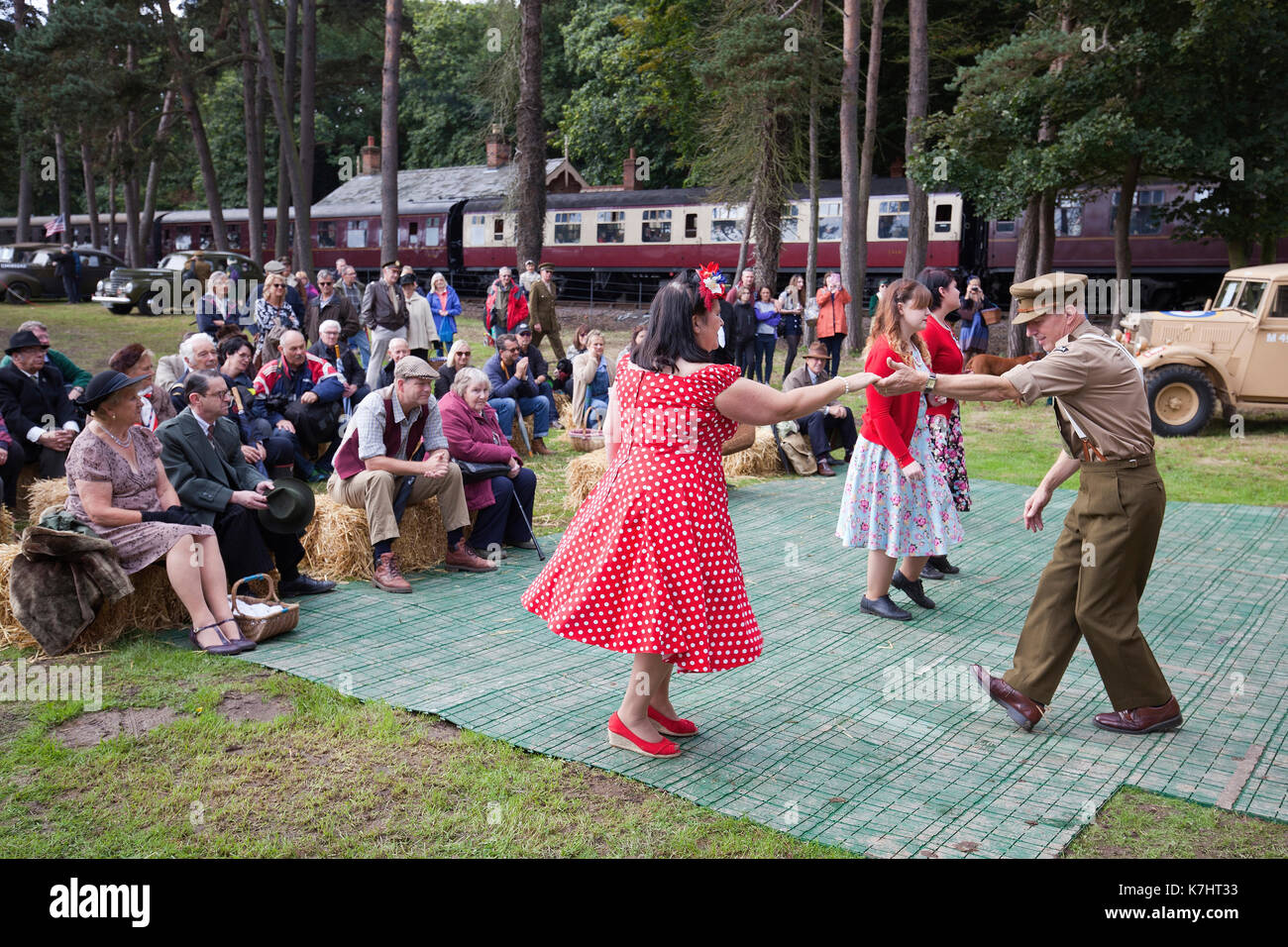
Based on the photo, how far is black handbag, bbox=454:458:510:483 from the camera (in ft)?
24.8

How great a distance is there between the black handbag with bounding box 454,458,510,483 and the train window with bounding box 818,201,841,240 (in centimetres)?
2224

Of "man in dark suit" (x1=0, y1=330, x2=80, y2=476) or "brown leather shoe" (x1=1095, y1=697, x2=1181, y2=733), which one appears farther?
"man in dark suit" (x1=0, y1=330, x2=80, y2=476)

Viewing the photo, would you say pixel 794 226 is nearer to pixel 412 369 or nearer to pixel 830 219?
pixel 830 219

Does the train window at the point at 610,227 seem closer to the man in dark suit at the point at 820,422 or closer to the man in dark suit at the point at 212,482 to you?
the man in dark suit at the point at 820,422

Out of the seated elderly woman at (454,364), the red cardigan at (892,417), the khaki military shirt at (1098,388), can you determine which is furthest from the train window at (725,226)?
the khaki military shirt at (1098,388)

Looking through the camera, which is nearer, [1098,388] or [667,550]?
[667,550]

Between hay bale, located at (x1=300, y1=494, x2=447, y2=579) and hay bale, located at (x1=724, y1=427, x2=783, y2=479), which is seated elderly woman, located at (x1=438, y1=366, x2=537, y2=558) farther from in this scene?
hay bale, located at (x1=724, y1=427, x2=783, y2=479)

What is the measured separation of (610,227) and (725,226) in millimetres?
4206

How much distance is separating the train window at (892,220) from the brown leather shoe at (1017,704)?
23765 mm

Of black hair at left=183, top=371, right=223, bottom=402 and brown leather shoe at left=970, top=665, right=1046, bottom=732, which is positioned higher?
black hair at left=183, top=371, right=223, bottom=402

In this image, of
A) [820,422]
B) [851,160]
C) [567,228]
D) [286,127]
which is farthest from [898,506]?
[567,228]

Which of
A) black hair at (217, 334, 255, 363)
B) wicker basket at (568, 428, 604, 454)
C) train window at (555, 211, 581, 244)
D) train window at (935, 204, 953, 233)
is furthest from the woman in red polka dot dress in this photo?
train window at (555, 211, 581, 244)

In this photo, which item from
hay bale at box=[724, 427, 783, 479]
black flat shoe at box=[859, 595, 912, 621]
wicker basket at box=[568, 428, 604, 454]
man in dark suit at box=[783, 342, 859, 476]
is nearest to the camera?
black flat shoe at box=[859, 595, 912, 621]

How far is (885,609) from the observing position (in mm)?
6539
